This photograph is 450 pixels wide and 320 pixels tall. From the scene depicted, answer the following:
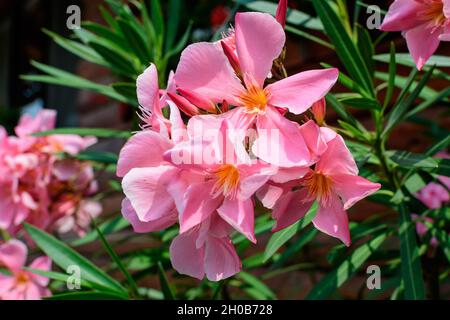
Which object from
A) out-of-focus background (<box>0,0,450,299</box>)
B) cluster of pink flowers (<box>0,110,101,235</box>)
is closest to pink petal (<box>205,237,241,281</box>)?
out-of-focus background (<box>0,0,450,299</box>)

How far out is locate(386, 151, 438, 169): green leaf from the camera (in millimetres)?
717

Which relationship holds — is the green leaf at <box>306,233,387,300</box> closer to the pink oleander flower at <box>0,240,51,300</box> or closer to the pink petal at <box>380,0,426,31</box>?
the pink petal at <box>380,0,426,31</box>

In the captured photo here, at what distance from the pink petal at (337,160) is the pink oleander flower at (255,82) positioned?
1.2 inches

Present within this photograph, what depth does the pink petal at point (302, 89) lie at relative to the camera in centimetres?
55

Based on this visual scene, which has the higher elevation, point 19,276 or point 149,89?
point 149,89

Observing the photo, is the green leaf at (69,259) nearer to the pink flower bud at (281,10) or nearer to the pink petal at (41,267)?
the pink petal at (41,267)

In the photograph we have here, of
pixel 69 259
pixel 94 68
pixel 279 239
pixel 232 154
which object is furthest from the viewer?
pixel 94 68

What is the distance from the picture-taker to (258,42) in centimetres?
57

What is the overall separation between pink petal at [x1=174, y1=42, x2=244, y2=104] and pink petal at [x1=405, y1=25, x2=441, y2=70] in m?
0.24

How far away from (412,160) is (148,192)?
389 mm

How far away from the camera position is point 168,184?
1.82ft

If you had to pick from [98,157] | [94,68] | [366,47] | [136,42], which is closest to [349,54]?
[366,47]

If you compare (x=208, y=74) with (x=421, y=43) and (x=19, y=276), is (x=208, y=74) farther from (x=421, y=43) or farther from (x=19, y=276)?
(x=19, y=276)
